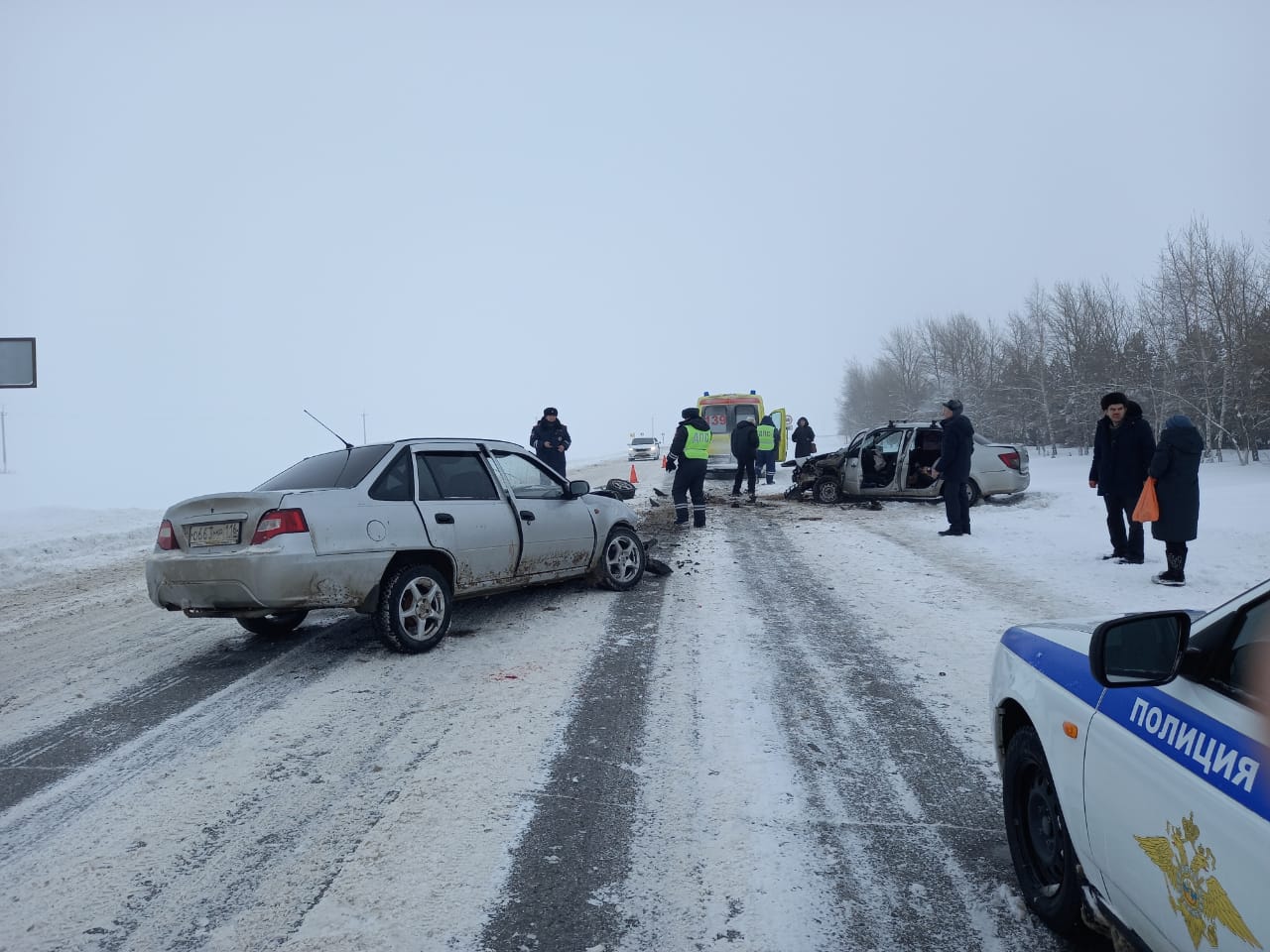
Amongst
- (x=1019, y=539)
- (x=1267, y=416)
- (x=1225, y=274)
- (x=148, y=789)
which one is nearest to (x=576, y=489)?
(x=148, y=789)

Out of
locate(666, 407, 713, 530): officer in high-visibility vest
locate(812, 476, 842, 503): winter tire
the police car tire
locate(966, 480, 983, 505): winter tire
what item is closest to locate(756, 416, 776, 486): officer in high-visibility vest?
locate(812, 476, 842, 503): winter tire

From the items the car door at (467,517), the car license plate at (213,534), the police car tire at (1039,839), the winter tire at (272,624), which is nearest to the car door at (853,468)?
the car door at (467,517)

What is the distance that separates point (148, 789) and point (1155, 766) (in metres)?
3.99

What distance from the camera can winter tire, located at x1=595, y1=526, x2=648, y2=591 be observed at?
26.9 feet

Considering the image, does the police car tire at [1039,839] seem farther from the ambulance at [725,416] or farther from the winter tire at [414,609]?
the ambulance at [725,416]

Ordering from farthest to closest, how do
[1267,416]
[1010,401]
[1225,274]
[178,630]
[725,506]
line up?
[1010,401], [1225,274], [1267,416], [725,506], [178,630]

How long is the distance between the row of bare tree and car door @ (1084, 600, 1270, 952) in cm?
3046

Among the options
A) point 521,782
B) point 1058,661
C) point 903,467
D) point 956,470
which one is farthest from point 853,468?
point 1058,661

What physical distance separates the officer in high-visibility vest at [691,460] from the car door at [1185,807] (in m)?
10.6

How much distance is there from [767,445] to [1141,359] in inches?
909

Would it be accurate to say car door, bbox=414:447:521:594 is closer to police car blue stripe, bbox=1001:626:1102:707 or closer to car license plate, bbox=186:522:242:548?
car license plate, bbox=186:522:242:548

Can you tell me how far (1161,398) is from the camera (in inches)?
1372

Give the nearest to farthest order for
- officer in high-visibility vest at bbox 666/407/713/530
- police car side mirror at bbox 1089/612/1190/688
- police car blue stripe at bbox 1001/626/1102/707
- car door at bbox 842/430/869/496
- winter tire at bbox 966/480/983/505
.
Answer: police car side mirror at bbox 1089/612/1190/688 < police car blue stripe at bbox 1001/626/1102/707 < officer in high-visibility vest at bbox 666/407/713/530 < winter tire at bbox 966/480/983/505 < car door at bbox 842/430/869/496

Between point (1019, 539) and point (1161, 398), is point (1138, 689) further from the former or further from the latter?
point (1161, 398)
